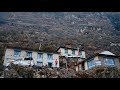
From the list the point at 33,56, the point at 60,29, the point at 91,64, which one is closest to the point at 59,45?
the point at 60,29

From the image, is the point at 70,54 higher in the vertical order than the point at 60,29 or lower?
lower

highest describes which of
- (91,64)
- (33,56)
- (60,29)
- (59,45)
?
(60,29)

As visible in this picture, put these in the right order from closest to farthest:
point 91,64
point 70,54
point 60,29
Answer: point 91,64
point 70,54
point 60,29

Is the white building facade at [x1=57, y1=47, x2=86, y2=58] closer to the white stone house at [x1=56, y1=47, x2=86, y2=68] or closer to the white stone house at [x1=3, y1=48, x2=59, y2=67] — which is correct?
the white stone house at [x1=56, y1=47, x2=86, y2=68]

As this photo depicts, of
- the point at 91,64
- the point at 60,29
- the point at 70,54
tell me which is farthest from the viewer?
the point at 60,29

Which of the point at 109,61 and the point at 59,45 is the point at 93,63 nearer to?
the point at 109,61

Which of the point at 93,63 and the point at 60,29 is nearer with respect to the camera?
the point at 93,63

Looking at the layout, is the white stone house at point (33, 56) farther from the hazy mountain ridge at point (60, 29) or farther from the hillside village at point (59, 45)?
the hazy mountain ridge at point (60, 29)
